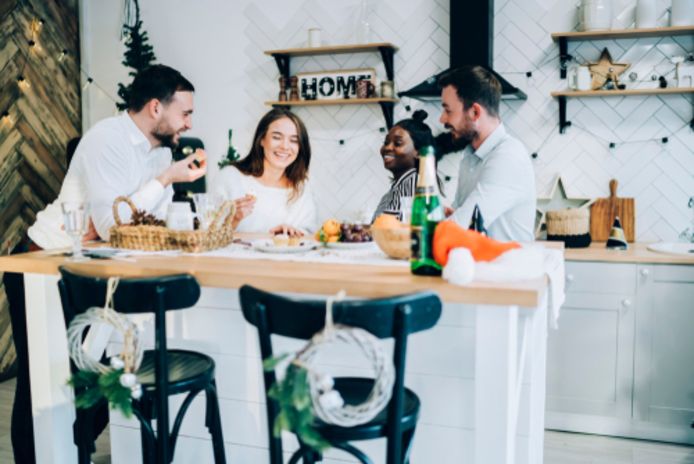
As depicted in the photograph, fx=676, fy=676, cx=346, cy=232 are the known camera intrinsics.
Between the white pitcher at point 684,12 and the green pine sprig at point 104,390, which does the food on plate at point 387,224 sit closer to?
the green pine sprig at point 104,390

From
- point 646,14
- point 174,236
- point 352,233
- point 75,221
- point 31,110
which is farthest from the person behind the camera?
point 31,110

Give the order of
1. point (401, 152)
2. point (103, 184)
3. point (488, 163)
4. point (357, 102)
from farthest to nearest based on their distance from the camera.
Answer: point (357, 102) < point (401, 152) < point (488, 163) < point (103, 184)

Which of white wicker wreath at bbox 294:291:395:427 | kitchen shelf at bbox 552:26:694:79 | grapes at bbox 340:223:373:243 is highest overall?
kitchen shelf at bbox 552:26:694:79

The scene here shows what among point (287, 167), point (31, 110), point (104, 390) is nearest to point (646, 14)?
point (287, 167)

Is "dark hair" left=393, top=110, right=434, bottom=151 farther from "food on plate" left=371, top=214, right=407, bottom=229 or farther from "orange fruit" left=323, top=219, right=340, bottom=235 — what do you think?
"food on plate" left=371, top=214, right=407, bottom=229

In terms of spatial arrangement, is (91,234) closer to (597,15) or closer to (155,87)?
(155,87)

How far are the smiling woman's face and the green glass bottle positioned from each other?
1.91 metres

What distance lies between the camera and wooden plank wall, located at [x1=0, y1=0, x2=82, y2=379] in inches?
164

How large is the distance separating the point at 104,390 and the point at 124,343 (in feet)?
0.43

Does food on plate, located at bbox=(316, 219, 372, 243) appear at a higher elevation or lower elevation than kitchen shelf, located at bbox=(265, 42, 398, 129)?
lower

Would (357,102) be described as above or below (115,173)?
above

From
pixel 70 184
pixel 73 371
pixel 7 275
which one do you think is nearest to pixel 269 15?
pixel 70 184

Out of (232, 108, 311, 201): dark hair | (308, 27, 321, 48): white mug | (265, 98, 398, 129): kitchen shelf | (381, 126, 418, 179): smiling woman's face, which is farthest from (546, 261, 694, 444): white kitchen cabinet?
(308, 27, 321, 48): white mug

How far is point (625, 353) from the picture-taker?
319 cm
